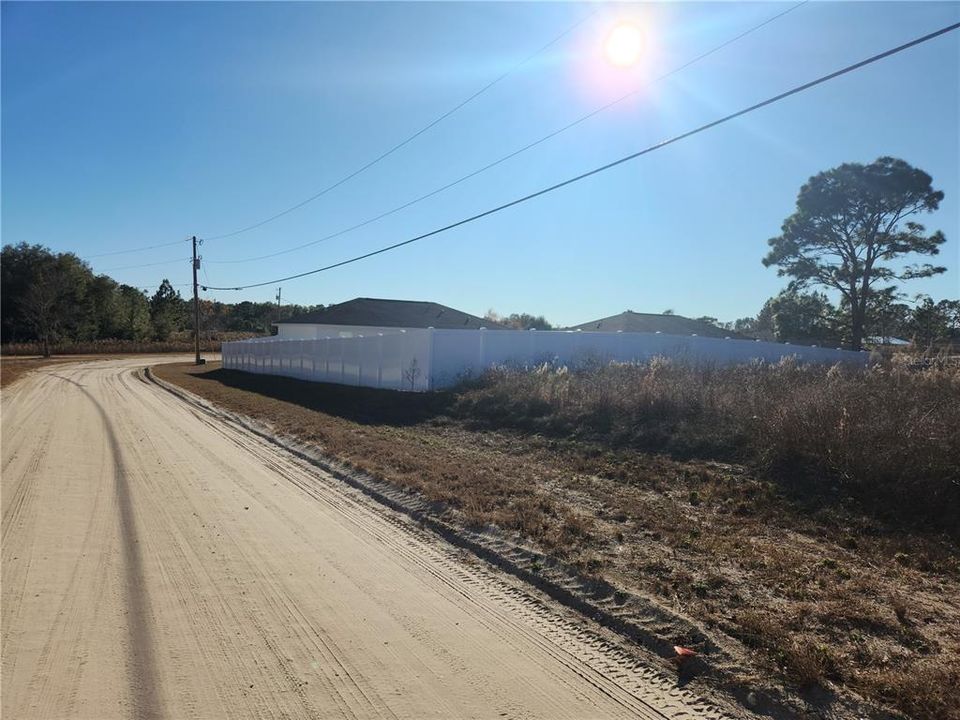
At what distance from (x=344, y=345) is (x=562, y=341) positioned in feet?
28.4

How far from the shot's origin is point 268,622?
13.5ft

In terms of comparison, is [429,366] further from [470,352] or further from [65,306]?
[65,306]

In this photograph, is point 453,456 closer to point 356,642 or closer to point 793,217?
point 356,642

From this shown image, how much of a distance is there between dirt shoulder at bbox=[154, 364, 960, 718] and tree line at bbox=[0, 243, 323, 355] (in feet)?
218

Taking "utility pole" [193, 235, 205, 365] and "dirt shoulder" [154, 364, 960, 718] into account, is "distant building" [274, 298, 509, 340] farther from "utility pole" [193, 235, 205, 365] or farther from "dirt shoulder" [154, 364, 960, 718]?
"dirt shoulder" [154, 364, 960, 718]

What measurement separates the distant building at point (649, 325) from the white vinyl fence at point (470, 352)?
8.64m

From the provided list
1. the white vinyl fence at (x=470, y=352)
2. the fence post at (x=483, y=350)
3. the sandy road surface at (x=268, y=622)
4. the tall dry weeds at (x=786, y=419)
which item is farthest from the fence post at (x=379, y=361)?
the sandy road surface at (x=268, y=622)

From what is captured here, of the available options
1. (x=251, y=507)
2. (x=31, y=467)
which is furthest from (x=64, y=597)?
(x=31, y=467)

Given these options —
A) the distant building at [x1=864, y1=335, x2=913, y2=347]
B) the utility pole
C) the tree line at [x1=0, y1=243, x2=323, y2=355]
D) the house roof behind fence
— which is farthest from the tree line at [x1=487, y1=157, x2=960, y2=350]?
the tree line at [x1=0, y1=243, x2=323, y2=355]

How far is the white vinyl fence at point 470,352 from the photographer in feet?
62.3

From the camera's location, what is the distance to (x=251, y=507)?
7098 millimetres

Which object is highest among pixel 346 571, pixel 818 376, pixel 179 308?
pixel 179 308

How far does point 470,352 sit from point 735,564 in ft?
48.6

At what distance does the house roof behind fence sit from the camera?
40.5m
